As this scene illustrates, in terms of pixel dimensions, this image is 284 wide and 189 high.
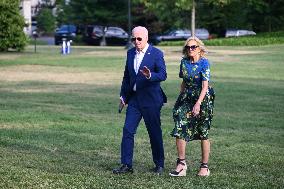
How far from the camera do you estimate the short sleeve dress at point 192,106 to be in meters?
7.52

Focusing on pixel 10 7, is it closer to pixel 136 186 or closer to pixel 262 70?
pixel 262 70

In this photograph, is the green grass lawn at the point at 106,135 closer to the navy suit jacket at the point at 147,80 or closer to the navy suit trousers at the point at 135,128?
the navy suit trousers at the point at 135,128

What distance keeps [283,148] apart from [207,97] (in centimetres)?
309

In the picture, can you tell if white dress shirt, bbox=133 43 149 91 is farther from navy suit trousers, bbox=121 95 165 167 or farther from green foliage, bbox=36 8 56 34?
green foliage, bbox=36 8 56 34

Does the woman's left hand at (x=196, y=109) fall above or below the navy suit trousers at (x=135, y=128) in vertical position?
above

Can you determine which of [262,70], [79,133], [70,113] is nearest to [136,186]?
[79,133]

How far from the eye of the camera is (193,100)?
24.8ft

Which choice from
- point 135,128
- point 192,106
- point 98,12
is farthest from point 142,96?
point 98,12

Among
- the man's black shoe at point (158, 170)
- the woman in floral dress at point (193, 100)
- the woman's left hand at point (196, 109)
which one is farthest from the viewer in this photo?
the man's black shoe at point (158, 170)

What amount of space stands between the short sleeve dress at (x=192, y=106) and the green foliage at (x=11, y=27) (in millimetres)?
33788

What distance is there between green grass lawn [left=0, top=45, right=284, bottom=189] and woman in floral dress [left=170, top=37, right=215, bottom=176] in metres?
0.48

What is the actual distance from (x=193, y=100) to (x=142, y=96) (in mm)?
719

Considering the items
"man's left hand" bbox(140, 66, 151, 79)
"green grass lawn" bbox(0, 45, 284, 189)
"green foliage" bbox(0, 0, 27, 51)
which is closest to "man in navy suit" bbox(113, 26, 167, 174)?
"man's left hand" bbox(140, 66, 151, 79)

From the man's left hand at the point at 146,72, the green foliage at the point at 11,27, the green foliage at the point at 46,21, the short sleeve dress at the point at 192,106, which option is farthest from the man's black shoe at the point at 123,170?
the green foliage at the point at 46,21
